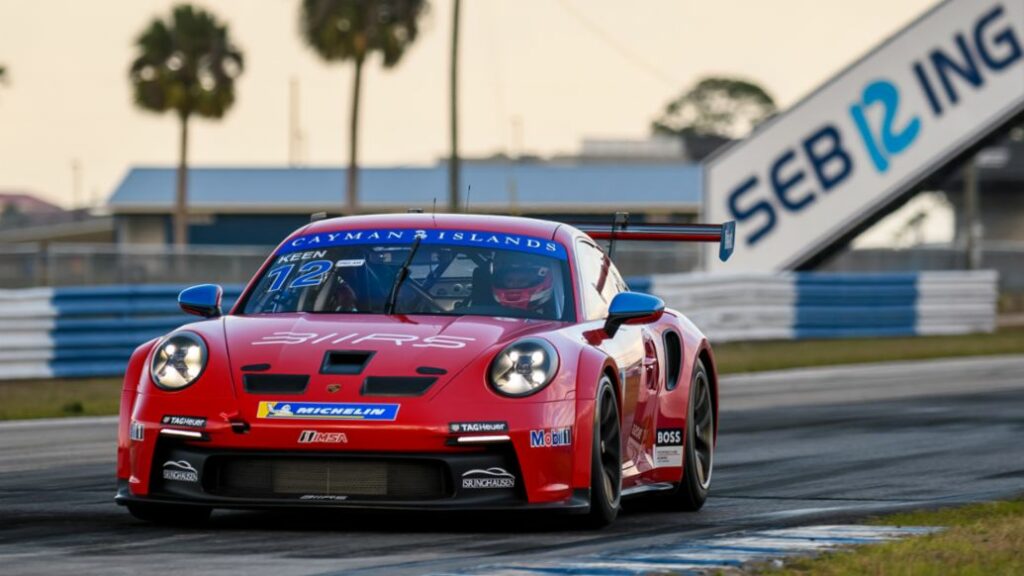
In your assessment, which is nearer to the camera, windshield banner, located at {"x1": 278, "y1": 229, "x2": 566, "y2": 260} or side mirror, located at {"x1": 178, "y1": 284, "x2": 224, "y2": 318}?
side mirror, located at {"x1": 178, "y1": 284, "x2": 224, "y2": 318}

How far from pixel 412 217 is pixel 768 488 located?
247 centimetres

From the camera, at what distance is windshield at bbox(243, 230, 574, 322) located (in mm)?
8781

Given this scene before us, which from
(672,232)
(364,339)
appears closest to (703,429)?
(672,232)

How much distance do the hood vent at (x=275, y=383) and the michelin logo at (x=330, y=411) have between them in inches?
3.5

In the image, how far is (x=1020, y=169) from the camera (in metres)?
83.6

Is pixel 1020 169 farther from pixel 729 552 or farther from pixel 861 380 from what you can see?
pixel 729 552

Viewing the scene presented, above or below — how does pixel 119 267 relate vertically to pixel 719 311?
above

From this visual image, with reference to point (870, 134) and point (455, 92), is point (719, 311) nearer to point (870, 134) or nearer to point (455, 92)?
point (870, 134)

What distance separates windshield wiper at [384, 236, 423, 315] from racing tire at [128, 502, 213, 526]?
45.0 inches

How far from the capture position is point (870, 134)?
3366cm

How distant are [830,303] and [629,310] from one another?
71.1ft

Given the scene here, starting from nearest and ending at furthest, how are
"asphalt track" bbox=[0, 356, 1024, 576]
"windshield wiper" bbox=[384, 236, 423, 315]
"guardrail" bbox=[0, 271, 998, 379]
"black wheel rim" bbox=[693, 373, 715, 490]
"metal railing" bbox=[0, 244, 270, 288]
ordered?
"asphalt track" bbox=[0, 356, 1024, 576] < "windshield wiper" bbox=[384, 236, 423, 315] < "black wheel rim" bbox=[693, 373, 715, 490] < "guardrail" bbox=[0, 271, 998, 379] < "metal railing" bbox=[0, 244, 270, 288]

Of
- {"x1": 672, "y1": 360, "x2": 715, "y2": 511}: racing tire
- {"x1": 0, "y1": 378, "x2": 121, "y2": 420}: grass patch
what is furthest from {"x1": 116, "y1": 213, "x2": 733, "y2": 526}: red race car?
{"x1": 0, "y1": 378, "x2": 121, "y2": 420}: grass patch

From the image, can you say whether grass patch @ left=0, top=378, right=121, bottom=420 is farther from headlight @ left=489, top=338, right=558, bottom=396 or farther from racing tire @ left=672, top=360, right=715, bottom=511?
headlight @ left=489, top=338, right=558, bottom=396
